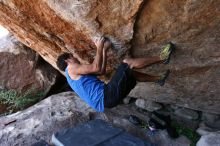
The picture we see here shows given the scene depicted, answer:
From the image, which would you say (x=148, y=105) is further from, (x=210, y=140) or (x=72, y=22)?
(x=72, y=22)

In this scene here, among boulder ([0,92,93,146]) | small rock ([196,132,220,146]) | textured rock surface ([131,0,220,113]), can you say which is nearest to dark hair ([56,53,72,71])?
textured rock surface ([131,0,220,113])

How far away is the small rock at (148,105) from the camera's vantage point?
612 cm

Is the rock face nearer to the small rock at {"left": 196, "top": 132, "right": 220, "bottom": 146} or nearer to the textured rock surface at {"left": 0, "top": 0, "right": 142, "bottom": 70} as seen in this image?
the textured rock surface at {"left": 0, "top": 0, "right": 142, "bottom": 70}

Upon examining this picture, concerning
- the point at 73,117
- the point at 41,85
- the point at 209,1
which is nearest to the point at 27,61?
the point at 41,85

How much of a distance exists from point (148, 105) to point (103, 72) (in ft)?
6.32

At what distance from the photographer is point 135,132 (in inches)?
219

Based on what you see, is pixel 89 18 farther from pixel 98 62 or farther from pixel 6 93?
pixel 6 93

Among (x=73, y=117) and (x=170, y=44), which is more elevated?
(x=170, y=44)

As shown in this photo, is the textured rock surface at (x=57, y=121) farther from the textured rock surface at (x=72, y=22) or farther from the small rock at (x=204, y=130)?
the textured rock surface at (x=72, y=22)

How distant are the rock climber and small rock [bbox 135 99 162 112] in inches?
46.4

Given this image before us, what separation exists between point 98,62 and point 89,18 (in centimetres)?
64

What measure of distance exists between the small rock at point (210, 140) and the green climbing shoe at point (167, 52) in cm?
151

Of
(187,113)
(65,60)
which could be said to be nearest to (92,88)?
(65,60)

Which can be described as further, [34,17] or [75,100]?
[75,100]
